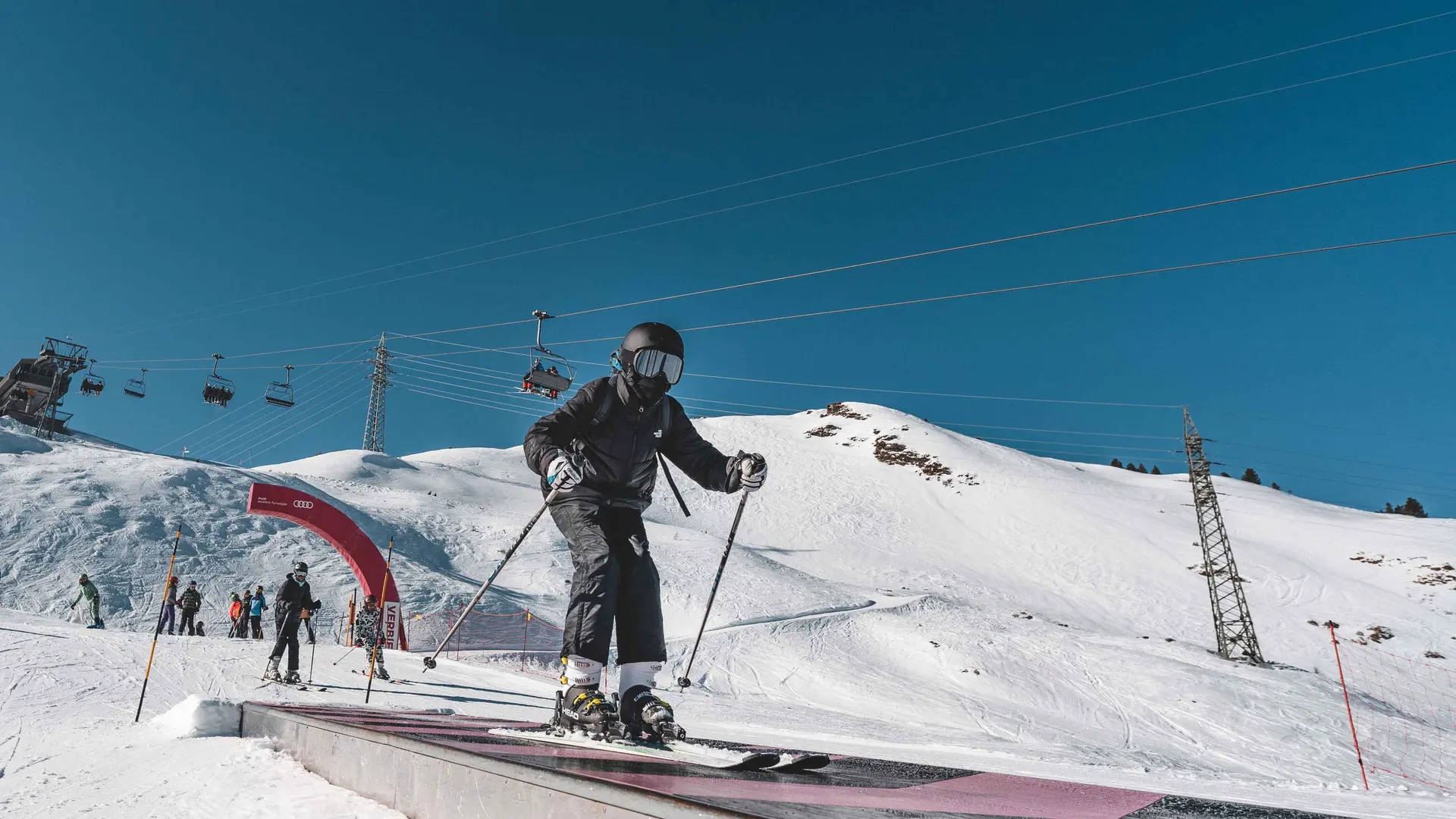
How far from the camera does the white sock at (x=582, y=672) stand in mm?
3496

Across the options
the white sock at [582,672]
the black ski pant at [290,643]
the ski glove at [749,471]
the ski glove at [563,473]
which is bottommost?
the black ski pant at [290,643]

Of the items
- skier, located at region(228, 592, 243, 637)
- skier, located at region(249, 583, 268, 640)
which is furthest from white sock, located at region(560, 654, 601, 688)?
skier, located at region(228, 592, 243, 637)

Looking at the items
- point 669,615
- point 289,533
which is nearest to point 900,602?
point 669,615

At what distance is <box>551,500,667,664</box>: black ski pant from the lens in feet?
11.6

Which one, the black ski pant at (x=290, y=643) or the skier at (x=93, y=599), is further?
the skier at (x=93, y=599)

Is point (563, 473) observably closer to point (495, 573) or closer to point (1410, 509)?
point (495, 573)

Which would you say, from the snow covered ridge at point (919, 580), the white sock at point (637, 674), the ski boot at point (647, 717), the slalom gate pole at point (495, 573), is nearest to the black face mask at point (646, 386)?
the slalom gate pole at point (495, 573)

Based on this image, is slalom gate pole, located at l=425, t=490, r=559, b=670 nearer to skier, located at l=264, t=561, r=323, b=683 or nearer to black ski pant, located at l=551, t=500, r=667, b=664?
black ski pant, located at l=551, t=500, r=667, b=664

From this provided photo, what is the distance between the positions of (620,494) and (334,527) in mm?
19602

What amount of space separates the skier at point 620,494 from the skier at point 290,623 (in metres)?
9.62

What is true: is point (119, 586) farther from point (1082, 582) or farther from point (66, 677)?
point (1082, 582)

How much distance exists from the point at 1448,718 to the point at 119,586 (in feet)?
130

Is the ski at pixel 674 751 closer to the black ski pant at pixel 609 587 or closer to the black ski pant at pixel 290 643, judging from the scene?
the black ski pant at pixel 609 587

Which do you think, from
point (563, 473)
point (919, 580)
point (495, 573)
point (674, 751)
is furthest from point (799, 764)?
point (919, 580)
